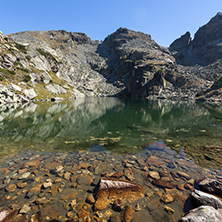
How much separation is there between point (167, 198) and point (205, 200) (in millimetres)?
1621

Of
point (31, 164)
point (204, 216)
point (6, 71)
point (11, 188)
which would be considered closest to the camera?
point (204, 216)

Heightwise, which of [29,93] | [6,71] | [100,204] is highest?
[6,71]

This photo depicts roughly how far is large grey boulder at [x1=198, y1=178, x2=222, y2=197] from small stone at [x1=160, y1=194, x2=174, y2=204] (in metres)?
2.06

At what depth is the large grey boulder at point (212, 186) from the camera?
622cm

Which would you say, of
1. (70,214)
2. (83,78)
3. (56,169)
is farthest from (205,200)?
(83,78)

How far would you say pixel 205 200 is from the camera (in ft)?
17.5

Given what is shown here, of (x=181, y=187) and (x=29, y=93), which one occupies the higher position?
(x=29, y=93)

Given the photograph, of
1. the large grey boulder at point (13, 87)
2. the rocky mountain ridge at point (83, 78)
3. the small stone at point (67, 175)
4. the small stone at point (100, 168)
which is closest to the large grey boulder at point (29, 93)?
the rocky mountain ridge at point (83, 78)

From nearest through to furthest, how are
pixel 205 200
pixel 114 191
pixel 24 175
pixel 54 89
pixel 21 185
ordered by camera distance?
1. pixel 205 200
2. pixel 114 191
3. pixel 21 185
4. pixel 24 175
5. pixel 54 89

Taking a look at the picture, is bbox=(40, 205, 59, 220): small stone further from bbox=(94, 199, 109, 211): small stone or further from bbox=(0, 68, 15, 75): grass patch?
bbox=(0, 68, 15, 75): grass patch

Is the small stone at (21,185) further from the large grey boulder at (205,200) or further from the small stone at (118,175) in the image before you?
the large grey boulder at (205,200)

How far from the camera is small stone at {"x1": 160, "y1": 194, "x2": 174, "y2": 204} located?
5.97 metres

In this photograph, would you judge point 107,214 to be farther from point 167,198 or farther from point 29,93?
point 29,93

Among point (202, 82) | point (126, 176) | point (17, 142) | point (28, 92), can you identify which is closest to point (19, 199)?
point (126, 176)
